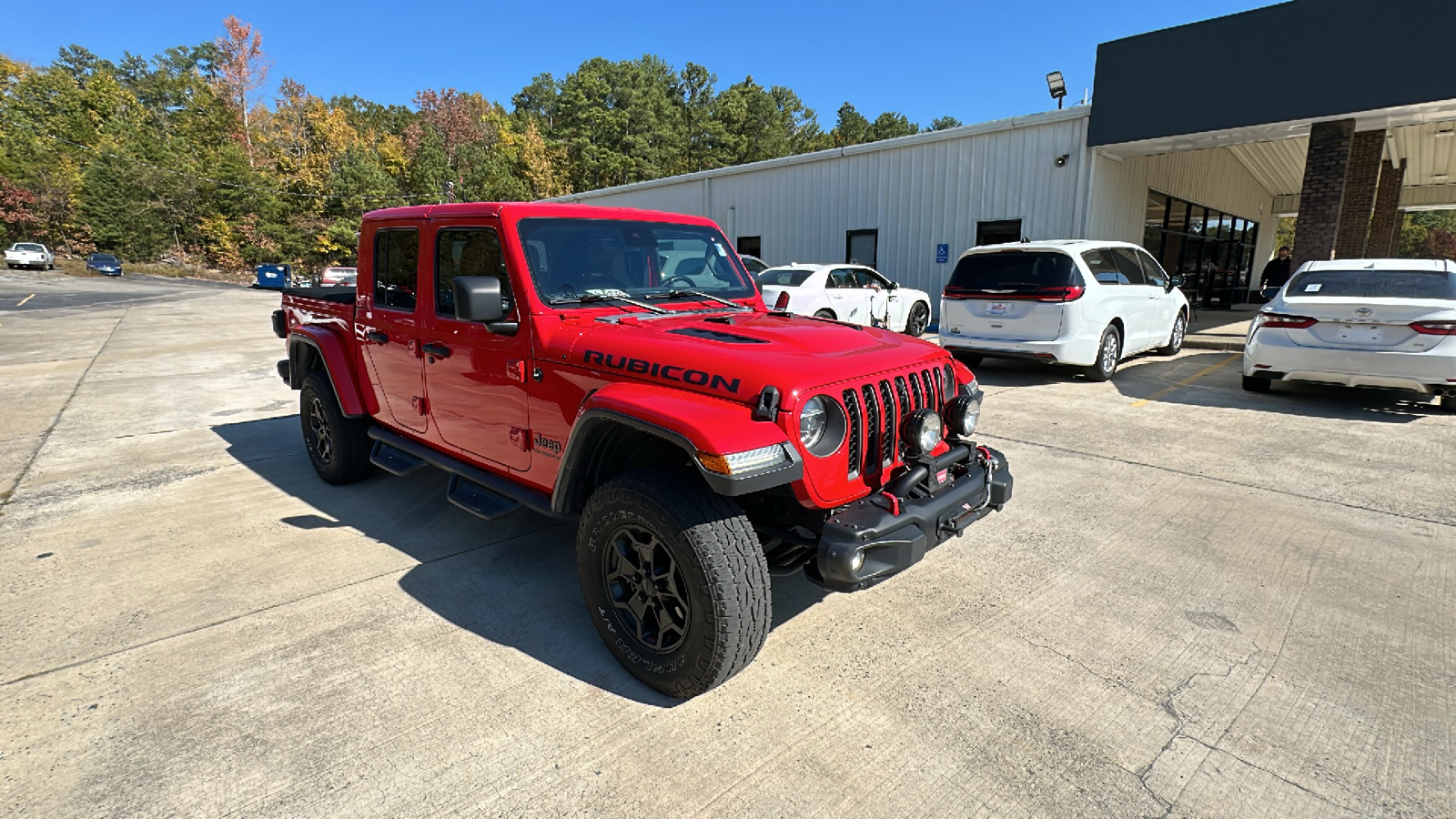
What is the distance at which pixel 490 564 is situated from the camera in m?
A: 3.67

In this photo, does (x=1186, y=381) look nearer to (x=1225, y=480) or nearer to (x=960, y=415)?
(x=1225, y=480)

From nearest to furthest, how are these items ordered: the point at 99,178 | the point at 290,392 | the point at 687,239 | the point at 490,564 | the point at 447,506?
the point at 490,564, the point at 687,239, the point at 447,506, the point at 290,392, the point at 99,178

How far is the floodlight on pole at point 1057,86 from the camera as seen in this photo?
46.8 feet

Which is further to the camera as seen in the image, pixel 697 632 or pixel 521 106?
pixel 521 106

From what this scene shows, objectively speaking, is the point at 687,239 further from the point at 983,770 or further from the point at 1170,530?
the point at 1170,530

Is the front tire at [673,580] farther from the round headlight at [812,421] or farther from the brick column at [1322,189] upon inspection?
the brick column at [1322,189]

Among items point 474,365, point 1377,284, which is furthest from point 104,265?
point 1377,284

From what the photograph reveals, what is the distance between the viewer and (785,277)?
474 inches

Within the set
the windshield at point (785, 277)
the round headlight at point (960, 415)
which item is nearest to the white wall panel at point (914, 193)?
the windshield at point (785, 277)

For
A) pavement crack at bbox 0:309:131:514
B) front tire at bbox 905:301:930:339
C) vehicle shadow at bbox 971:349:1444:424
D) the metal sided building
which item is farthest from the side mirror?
the metal sided building

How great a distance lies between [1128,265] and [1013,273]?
2088 mm

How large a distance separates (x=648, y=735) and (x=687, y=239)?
2.59m

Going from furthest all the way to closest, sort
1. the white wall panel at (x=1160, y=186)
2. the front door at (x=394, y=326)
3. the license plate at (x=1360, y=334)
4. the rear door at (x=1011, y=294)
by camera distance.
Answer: the white wall panel at (x=1160, y=186)
the rear door at (x=1011, y=294)
the license plate at (x=1360, y=334)
the front door at (x=394, y=326)

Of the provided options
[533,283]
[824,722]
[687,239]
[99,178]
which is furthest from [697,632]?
[99,178]
